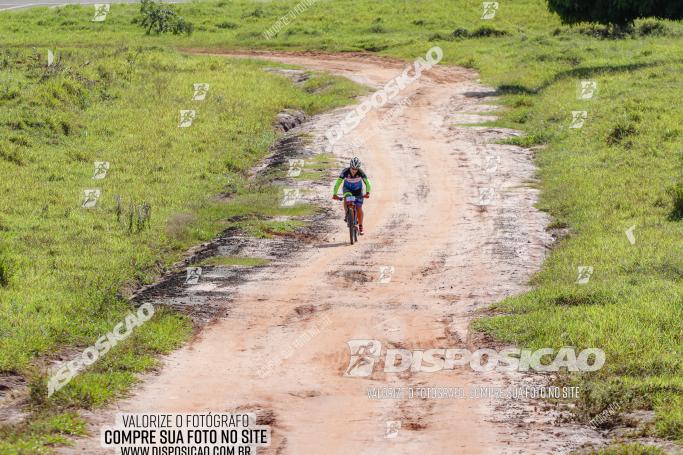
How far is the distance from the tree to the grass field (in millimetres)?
2201

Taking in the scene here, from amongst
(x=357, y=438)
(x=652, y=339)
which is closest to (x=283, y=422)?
(x=357, y=438)

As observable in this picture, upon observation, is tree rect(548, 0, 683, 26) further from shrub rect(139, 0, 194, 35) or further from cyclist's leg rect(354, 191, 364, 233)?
shrub rect(139, 0, 194, 35)

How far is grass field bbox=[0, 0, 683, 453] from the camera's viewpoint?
1727cm

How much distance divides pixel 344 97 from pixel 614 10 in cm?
1178

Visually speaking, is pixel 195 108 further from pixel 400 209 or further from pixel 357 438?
pixel 357 438

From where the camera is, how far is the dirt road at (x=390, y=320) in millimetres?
13788

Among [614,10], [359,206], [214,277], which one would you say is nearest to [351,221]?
[359,206]

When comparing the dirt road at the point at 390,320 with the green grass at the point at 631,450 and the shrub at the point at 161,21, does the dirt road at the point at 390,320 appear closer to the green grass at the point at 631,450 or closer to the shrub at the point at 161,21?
the green grass at the point at 631,450

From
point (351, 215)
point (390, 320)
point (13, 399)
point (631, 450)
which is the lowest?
point (631, 450)

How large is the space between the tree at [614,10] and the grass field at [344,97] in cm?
220

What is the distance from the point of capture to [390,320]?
735 inches

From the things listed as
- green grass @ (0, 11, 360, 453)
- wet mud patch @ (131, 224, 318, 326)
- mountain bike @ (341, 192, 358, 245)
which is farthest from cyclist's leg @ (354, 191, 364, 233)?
green grass @ (0, 11, 360, 453)

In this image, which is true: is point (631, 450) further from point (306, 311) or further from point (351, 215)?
point (351, 215)

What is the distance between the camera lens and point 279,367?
1650 cm
